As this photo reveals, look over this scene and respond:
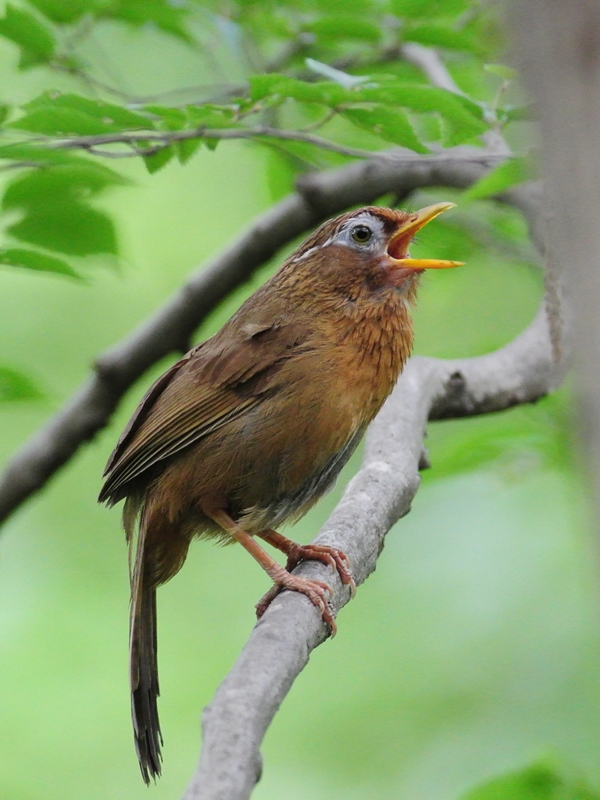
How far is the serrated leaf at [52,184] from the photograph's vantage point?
125 inches

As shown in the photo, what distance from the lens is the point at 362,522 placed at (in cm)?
297

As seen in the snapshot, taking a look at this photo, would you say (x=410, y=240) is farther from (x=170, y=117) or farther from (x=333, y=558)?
(x=333, y=558)

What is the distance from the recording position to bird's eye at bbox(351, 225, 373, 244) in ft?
11.3

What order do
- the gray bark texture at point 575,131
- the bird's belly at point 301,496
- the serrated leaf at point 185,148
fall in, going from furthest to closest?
the bird's belly at point 301,496, the serrated leaf at point 185,148, the gray bark texture at point 575,131

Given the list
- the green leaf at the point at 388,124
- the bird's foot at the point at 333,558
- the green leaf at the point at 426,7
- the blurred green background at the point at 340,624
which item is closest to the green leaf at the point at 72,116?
the green leaf at the point at 388,124

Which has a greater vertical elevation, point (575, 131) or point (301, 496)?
point (301, 496)

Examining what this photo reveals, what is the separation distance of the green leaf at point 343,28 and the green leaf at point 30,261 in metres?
1.40

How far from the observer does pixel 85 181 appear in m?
3.23

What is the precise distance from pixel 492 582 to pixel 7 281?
426 cm

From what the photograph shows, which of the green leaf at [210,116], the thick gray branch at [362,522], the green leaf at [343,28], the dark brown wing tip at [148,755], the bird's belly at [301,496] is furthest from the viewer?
Answer: the green leaf at [343,28]

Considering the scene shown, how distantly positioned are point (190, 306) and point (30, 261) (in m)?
1.66

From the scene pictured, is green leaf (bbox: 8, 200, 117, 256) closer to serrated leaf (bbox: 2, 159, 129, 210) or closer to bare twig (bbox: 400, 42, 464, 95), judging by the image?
serrated leaf (bbox: 2, 159, 129, 210)

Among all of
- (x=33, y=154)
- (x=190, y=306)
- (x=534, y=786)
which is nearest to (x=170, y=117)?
(x=33, y=154)

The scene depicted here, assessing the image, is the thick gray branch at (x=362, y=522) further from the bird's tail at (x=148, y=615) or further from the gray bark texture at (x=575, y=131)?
the gray bark texture at (x=575, y=131)
